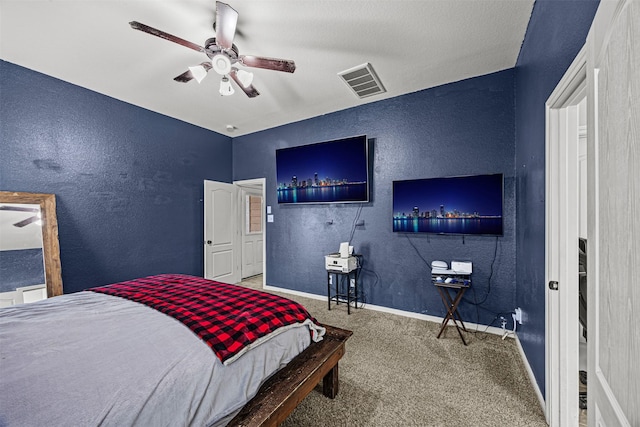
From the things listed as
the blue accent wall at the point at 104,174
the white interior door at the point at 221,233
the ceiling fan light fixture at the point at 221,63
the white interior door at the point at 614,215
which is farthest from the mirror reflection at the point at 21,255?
the white interior door at the point at 614,215

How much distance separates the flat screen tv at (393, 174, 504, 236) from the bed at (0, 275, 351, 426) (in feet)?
6.10

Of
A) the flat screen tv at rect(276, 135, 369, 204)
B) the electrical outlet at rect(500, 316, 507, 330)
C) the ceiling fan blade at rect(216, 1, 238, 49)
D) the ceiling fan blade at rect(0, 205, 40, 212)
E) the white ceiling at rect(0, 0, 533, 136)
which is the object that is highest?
the white ceiling at rect(0, 0, 533, 136)

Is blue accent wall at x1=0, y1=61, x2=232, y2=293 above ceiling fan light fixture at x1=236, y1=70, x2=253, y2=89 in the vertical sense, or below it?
below

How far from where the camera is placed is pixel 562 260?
5.08ft

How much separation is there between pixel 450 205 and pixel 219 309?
8.66ft

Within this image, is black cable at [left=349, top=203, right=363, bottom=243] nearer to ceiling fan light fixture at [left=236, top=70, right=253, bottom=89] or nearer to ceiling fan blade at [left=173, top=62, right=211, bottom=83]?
ceiling fan light fixture at [left=236, top=70, right=253, bottom=89]

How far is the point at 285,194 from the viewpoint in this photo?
4.25 meters

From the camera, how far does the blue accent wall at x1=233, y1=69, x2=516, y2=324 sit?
282 centimetres

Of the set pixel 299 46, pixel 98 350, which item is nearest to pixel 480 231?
pixel 299 46

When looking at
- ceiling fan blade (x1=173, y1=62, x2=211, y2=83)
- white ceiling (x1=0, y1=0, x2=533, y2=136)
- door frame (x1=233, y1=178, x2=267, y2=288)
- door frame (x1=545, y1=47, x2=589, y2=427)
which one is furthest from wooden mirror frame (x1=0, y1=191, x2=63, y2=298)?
door frame (x1=545, y1=47, x2=589, y2=427)

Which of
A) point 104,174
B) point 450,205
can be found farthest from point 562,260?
point 104,174

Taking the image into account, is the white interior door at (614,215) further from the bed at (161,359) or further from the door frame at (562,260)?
the bed at (161,359)

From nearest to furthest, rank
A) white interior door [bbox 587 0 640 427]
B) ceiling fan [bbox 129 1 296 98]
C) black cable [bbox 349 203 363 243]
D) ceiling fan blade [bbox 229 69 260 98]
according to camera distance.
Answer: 1. white interior door [bbox 587 0 640 427]
2. ceiling fan [bbox 129 1 296 98]
3. ceiling fan blade [bbox 229 69 260 98]
4. black cable [bbox 349 203 363 243]

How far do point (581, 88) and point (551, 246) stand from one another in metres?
0.89
